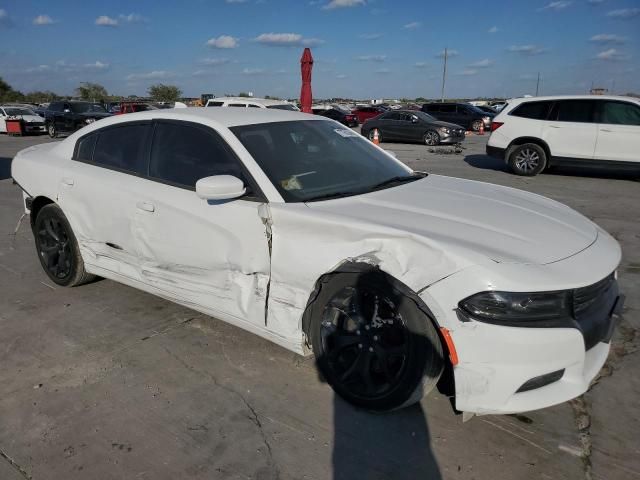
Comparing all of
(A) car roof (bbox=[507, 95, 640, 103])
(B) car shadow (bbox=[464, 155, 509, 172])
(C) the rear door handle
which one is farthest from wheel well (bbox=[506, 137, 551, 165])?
(C) the rear door handle

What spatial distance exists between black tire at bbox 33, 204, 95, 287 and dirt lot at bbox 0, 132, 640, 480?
1.64 ft

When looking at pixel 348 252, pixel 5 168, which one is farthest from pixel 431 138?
pixel 348 252

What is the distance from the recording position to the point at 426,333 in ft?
7.72

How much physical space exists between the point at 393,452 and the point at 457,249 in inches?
40.2

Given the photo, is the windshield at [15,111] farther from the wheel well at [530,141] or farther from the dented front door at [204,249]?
the dented front door at [204,249]

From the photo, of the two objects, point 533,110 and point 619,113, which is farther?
point 533,110

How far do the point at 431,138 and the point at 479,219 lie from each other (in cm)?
1760

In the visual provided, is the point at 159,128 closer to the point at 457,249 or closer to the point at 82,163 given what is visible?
the point at 82,163

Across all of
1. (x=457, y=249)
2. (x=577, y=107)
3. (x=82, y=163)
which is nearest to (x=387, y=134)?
(x=577, y=107)

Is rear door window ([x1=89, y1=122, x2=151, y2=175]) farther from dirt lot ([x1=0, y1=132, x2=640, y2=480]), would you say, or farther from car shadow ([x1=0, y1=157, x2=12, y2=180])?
car shadow ([x1=0, y1=157, x2=12, y2=180])

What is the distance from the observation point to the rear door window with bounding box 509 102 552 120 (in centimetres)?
1095

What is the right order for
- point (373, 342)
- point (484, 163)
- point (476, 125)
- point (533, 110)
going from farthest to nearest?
point (476, 125)
point (484, 163)
point (533, 110)
point (373, 342)

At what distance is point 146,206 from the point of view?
3.41 meters

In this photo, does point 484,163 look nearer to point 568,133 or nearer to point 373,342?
point 568,133
